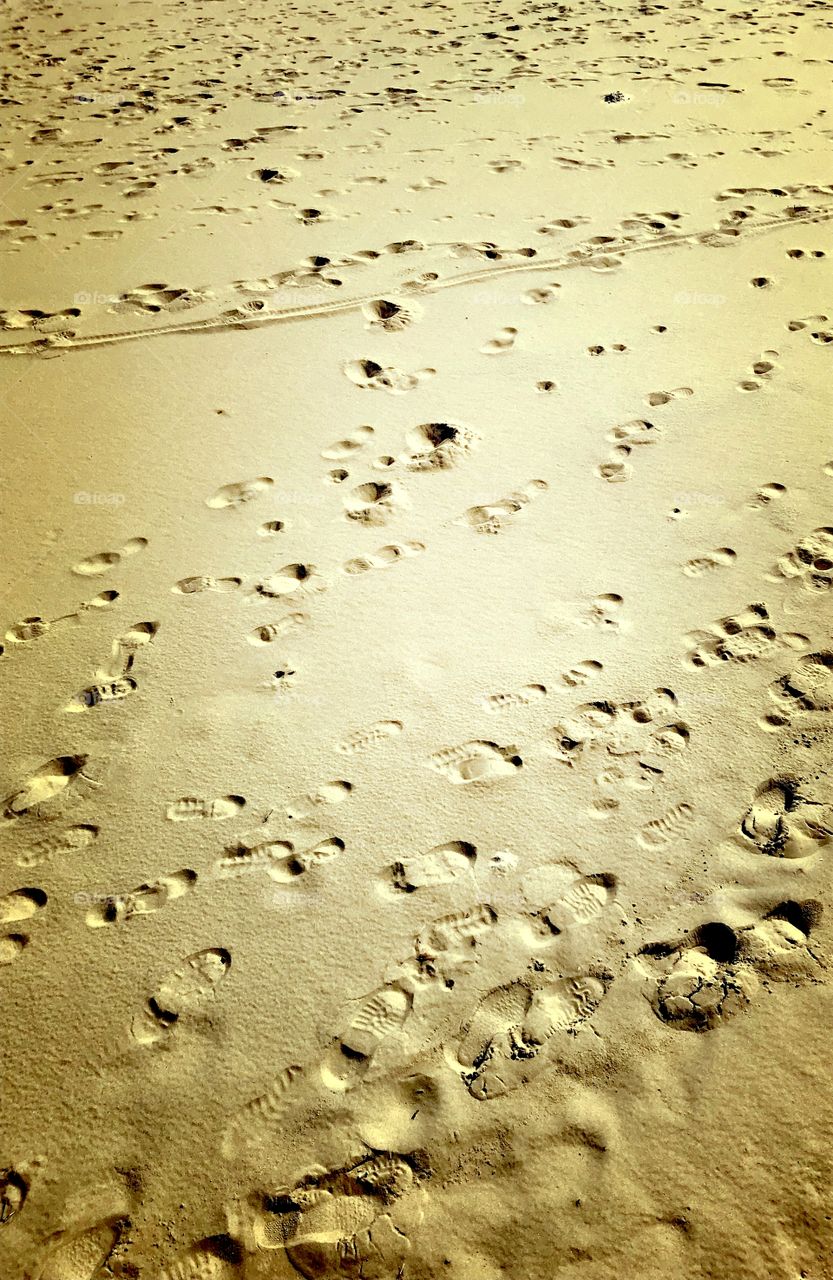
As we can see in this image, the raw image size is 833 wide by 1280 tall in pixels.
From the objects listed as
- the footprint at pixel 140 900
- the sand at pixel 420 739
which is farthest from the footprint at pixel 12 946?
the footprint at pixel 140 900

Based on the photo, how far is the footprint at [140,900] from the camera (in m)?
1.97

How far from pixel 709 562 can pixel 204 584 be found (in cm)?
176

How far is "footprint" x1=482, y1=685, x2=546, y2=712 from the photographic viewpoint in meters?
2.34

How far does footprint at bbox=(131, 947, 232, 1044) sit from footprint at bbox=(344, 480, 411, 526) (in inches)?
63.9

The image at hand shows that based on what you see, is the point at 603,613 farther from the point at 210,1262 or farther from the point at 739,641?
the point at 210,1262

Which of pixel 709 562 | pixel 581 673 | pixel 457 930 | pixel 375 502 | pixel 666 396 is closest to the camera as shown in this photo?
pixel 457 930

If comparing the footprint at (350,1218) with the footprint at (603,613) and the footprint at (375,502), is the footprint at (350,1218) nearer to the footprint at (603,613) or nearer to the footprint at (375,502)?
the footprint at (603,613)

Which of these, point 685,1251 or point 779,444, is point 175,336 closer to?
point 779,444

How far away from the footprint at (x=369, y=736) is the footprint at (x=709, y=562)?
1160 mm

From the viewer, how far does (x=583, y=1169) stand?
1570 millimetres

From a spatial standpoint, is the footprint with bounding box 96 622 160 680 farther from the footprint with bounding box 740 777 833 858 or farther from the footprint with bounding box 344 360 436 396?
the footprint with bounding box 740 777 833 858

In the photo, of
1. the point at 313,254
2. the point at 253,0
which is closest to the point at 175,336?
the point at 313,254

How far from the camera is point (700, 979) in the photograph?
179 centimetres

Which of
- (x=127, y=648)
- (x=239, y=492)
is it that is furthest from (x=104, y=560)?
(x=239, y=492)
